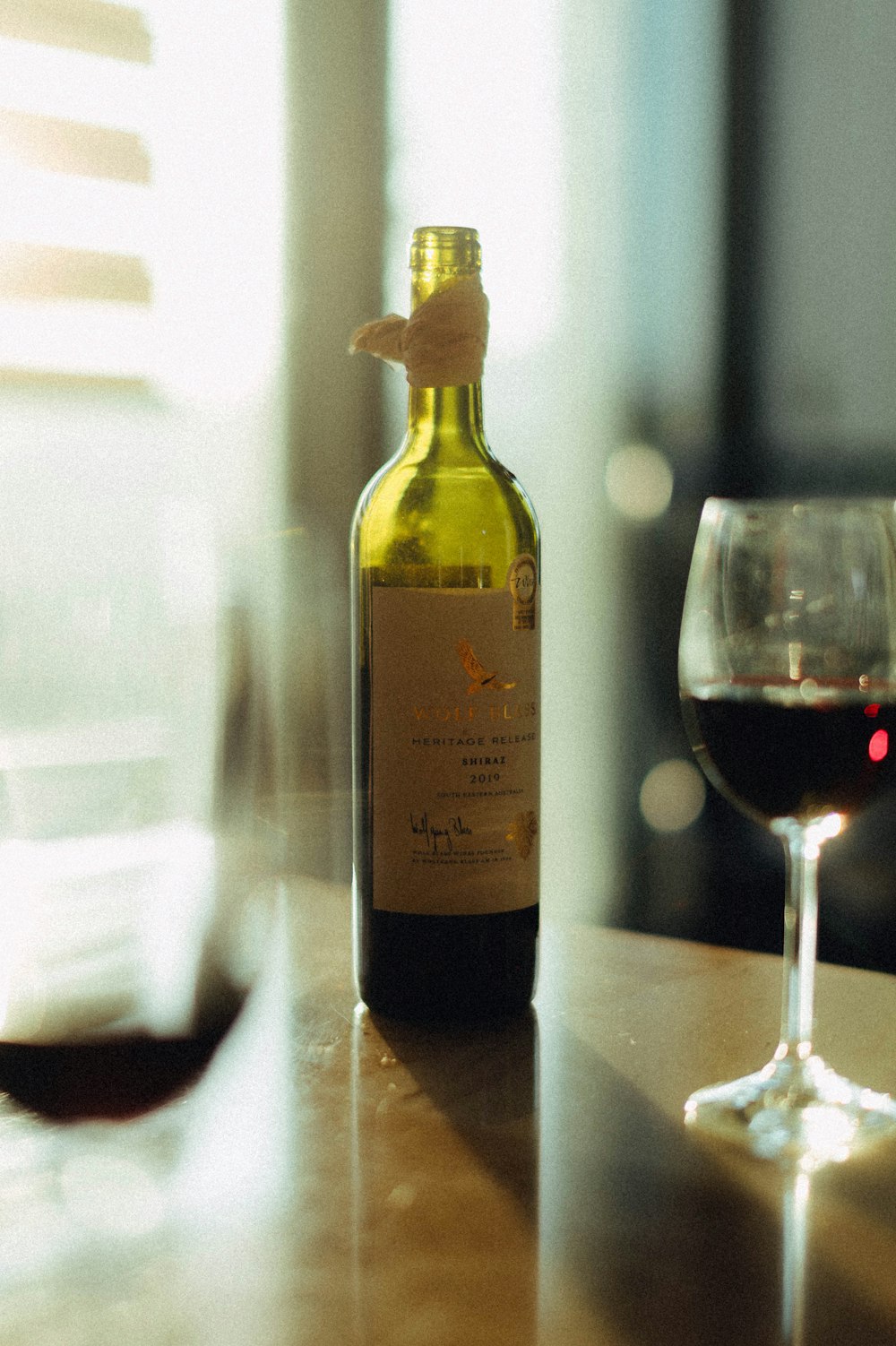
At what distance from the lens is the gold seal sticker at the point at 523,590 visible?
2.01 ft

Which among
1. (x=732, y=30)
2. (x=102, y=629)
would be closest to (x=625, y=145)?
(x=732, y=30)

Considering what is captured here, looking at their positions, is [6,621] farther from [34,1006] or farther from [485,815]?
[485,815]

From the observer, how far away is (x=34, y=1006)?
2.18ft

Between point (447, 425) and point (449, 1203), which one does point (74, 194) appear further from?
point (449, 1203)

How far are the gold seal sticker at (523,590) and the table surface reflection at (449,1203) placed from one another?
0.64 feet

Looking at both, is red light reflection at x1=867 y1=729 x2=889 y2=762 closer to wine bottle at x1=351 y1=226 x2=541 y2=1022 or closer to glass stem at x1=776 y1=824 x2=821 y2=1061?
glass stem at x1=776 y1=824 x2=821 y2=1061

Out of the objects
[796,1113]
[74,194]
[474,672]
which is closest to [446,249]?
[474,672]

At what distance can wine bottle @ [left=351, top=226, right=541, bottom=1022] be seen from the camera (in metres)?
0.60

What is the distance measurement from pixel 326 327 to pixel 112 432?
1.29ft

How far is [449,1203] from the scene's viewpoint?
0.43 metres
